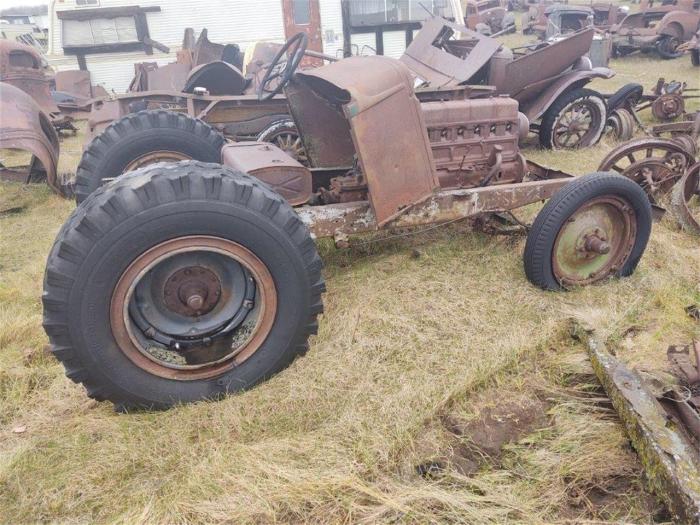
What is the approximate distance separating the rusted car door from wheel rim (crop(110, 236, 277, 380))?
31.0ft

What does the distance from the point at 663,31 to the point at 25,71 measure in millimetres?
14908

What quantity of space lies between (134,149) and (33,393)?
2.06 m

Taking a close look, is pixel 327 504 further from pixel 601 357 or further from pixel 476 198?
pixel 476 198

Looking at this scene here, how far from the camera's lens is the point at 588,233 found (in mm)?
3135

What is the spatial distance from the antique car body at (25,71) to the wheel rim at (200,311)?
304 inches

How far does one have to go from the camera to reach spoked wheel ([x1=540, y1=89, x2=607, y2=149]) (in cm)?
636

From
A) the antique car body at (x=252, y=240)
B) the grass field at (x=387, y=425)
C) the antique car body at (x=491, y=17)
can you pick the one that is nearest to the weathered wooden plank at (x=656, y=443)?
the grass field at (x=387, y=425)

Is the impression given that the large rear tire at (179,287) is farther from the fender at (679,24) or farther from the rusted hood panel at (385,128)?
the fender at (679,24)

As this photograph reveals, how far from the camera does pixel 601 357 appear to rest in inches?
92.7

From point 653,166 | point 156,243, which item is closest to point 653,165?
point 653,166

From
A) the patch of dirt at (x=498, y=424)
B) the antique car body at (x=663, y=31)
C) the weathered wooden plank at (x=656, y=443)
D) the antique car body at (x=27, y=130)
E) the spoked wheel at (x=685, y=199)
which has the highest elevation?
the antique car body at (x=663, y=31)

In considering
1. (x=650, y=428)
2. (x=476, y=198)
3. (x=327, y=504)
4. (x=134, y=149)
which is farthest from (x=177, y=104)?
(x=650, y=428)

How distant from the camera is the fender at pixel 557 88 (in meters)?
6.26

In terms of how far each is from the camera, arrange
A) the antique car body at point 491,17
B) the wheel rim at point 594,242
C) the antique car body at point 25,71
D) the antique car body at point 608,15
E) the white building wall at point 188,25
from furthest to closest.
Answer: the antique car body at point 491,17 < the antique car body at point 608,15 < the white building wall at point 188,25 < the antique car body at point 25,71 < the wheel rim at point 594,242
